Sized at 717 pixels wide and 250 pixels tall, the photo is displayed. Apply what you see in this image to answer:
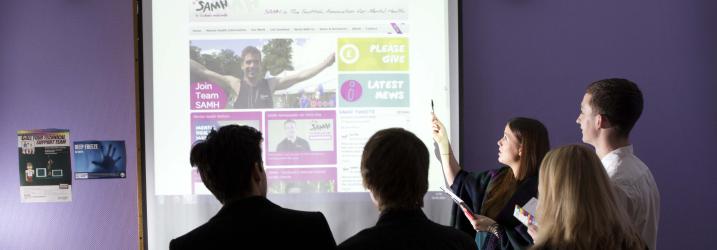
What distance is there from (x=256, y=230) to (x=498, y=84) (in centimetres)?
186

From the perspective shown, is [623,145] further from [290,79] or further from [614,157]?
[290,79]

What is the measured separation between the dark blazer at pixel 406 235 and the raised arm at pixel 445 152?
1.34m

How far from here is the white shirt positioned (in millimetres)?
1834

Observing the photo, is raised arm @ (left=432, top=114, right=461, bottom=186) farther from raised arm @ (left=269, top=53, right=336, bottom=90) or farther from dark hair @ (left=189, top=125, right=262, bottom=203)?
dark hair @ (left=189, top=125, right=262, bottom=203)

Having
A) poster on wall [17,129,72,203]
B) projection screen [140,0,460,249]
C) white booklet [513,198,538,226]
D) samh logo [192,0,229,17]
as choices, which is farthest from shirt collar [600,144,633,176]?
poster on wall [17,129,72,203]

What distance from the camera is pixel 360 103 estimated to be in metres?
2.90

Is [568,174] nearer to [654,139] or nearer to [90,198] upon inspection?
[654,139]

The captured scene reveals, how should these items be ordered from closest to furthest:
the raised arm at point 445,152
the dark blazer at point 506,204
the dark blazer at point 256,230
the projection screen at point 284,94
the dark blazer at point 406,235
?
the dark blazer at point 406,235
the dark blazer at point 256,230
the dark blazer at point 506,204
the raised arm at point 445,152
the projection screen at point 284,94

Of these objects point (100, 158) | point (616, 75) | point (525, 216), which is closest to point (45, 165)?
point (100, 158)

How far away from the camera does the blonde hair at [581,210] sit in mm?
1445

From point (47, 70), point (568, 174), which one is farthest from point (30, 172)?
point (568, 174)

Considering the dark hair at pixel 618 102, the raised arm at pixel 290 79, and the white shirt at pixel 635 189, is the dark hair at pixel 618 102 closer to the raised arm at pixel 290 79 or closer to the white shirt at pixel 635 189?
the white shirt at pixel 635 189

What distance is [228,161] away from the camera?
1.55 meters

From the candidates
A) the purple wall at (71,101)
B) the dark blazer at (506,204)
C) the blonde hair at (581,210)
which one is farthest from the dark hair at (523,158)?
the purple wall at (71,101)
